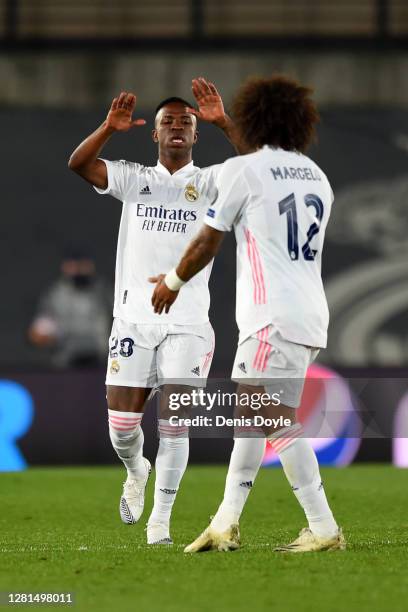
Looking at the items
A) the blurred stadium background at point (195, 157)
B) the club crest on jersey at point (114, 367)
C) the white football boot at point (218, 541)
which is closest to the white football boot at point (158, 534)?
the white football boot at point (218, 541)

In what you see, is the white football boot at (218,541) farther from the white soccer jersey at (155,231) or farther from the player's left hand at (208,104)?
the player's left hand at (208,104)

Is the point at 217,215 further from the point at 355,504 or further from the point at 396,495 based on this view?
the point at 396,495

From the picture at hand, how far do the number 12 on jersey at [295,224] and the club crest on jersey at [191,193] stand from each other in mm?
1410

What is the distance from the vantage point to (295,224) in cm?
662

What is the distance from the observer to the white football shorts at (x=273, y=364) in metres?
6.62

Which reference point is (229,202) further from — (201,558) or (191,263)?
(201,558)

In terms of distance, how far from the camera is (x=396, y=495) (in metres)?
11.1

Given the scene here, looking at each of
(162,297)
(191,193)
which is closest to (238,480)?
(162,297)

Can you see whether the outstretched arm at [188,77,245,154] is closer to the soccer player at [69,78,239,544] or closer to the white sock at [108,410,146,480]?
the soccer player at [69,78,239,544]

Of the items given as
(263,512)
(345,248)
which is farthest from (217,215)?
(345,248)

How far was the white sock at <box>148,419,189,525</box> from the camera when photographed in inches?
306

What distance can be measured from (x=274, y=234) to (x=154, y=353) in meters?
1.60

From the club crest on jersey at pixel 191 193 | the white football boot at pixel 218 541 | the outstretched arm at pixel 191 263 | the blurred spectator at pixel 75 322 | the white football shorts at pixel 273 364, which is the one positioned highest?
the club crest on jersey at pixel 191 193

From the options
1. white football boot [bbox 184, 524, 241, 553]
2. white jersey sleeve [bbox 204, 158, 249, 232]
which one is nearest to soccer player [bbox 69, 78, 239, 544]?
white football boot [bbox 184, 524, 241, 553]
